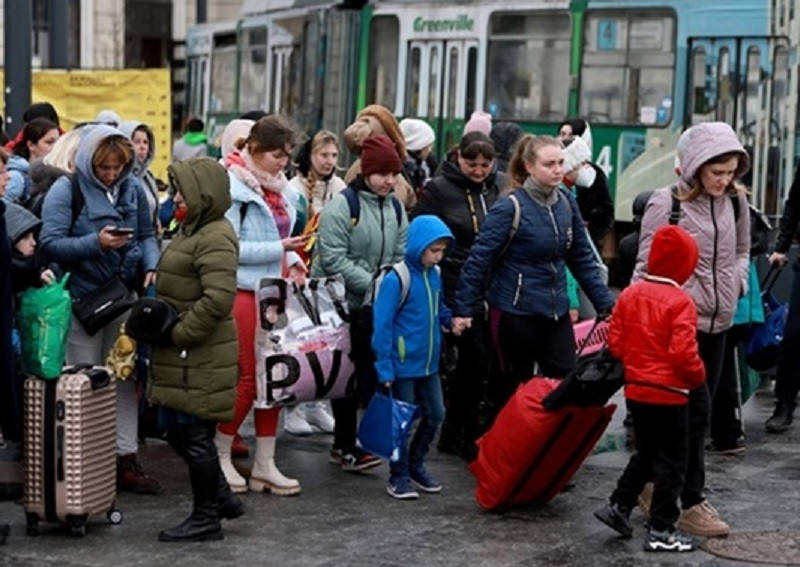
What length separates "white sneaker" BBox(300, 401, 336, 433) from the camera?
1134 cm

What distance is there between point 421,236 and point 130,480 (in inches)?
68.3

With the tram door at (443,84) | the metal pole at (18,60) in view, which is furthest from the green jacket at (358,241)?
the tram door at (443,84)

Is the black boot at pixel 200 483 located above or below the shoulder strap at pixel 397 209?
below

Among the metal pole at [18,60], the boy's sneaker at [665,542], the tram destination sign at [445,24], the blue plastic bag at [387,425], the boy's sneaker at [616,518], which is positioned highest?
the tram destination sign at [445,24]

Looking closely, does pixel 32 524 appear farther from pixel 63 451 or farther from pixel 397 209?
pixel 397 209

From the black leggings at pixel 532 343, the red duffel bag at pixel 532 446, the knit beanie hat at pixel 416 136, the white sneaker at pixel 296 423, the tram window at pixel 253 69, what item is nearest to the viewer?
the red duffel bag at pixel 532 446

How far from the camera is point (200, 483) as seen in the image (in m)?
8.38

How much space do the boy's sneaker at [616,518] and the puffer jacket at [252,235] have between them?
1953 mm

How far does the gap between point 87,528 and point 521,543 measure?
1820 millimetres

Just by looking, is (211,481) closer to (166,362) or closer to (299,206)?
(166,362)

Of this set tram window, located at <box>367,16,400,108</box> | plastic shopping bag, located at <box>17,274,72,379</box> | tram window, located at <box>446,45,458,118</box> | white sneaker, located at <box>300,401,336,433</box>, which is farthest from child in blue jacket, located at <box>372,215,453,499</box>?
tram window, located at <box>367,16,400,108</box>

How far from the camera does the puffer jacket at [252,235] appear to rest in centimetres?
932

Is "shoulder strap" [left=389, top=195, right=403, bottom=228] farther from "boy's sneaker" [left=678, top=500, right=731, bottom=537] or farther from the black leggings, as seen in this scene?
"boy's sneaker" [left=678, top=500, right=731, bottom=537]

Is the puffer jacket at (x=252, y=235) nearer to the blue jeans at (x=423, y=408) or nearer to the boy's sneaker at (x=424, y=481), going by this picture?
the blue jeans at (x=423, y=408)
